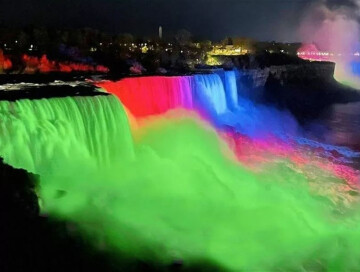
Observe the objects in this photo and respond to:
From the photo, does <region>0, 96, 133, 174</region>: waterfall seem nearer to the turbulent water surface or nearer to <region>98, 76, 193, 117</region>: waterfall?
the turbulent water surface

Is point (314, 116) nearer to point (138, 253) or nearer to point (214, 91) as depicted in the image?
point (214, 91)

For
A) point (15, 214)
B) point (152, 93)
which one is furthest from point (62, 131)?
point (152, 93)

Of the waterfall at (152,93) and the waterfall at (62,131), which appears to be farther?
the waterfall at (152,93)

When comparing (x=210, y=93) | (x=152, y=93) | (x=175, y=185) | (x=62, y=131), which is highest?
(x=62, y=131)

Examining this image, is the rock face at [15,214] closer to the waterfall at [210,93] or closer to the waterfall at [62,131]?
the waterfall at [62,131]

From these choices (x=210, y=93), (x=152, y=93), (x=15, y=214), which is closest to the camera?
(x=15, y=214)

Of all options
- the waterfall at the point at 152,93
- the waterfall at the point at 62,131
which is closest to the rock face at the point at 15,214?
the waterfall at the point at 62,131

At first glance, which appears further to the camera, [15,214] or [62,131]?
[62,131]

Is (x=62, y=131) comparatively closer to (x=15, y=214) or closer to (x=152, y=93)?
(x=15, y=214)
